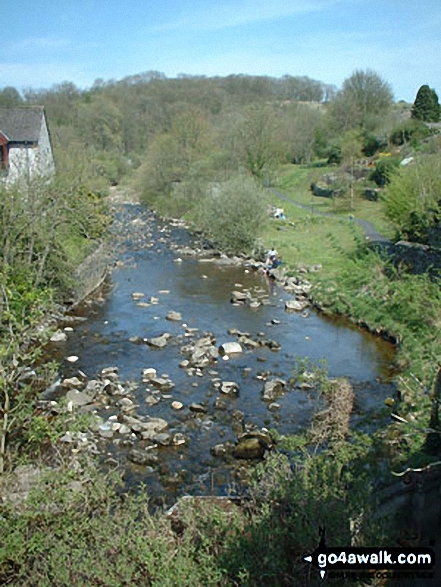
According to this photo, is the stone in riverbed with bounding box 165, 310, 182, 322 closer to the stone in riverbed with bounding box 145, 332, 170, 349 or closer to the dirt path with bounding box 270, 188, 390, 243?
the stone in riverbed with bounding box 145, 332, 170, 349

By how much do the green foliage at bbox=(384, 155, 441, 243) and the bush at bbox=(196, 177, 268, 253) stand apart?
811 cm

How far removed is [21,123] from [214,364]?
66.4 ft

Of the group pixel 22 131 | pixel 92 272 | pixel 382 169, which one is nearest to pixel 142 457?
pixel 92 272

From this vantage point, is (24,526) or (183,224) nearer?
(24,526)

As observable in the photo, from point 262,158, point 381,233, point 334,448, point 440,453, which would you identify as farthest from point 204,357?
point 262,158

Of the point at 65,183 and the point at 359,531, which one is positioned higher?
the point at 65,183

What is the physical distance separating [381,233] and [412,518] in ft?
74.9

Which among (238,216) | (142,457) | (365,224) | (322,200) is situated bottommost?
(142,457)

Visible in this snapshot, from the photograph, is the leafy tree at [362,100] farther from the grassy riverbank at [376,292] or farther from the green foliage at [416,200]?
the green foliage at [416,200]

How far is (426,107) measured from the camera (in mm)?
50938

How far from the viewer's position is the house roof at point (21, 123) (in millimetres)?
28467

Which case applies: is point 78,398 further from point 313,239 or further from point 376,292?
point 313,239

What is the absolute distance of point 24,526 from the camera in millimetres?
5961

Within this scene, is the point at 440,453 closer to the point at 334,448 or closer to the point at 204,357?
the point at 334,448
